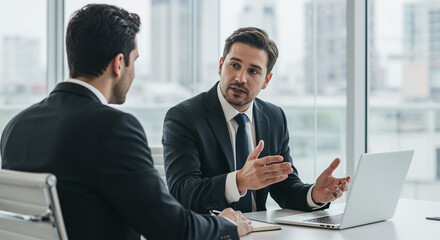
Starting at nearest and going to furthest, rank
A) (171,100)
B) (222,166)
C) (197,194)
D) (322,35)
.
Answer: (197,194) → (222,166) → (322,35) → (171,100)

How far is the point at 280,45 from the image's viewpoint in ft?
13.6

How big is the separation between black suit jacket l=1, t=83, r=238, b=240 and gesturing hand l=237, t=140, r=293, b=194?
0.47 metres

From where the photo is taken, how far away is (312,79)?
3795 mm

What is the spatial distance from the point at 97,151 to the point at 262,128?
123 centimetres

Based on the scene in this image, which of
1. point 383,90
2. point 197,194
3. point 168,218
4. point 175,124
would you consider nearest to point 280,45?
point 383,90

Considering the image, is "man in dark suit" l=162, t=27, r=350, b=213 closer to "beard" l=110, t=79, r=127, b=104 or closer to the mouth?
the mouth

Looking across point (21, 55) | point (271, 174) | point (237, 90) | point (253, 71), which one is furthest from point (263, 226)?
point (21, 55)

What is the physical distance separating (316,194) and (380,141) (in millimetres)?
1481

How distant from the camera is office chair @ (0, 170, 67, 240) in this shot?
4.13 ft

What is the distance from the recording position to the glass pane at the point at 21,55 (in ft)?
15.5

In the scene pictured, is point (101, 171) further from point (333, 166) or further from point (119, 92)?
point (333, 166)

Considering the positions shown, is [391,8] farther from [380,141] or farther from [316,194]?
[316,194]

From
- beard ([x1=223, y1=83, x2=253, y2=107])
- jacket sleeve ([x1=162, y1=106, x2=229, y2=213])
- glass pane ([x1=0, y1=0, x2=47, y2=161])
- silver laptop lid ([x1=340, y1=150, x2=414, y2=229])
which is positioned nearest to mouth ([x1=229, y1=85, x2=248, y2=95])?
beard ([x1=223, y1=83, x2=253, y2=107])

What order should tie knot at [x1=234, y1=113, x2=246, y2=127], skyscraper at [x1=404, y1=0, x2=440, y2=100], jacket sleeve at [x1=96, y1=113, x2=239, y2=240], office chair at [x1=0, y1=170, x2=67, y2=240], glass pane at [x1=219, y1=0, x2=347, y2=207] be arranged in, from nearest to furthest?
1. office chair at [x1=0, y1=170, x2=67, y2=240]
2. jacket sleeve at [x1=96, y1=113, x2=239, y2=240]
3. tie knot at [x1=234, y1=113, x2=246, y2=127]
4. skyscraper at [x1=404, y1=0, x2=440, y2=100]
5. glass pane at [x1=219, y1=0, x2=347, y2=207]
